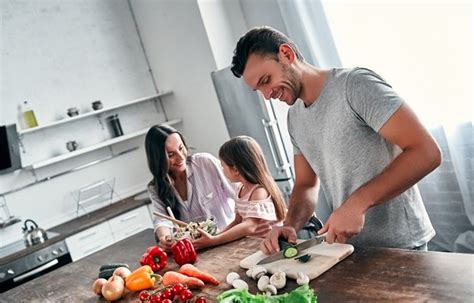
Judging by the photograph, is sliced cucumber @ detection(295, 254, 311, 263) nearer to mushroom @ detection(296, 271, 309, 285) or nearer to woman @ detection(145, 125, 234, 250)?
mushroom @ detection(296, 271, 309, 285)

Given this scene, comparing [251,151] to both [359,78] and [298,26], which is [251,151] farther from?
[298,26]

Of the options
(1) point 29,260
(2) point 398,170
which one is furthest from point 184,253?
(1) point 29,260

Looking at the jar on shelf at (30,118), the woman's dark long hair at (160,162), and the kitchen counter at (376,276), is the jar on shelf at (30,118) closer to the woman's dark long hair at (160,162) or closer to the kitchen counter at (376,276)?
the woman's dark long hair at (160,162)

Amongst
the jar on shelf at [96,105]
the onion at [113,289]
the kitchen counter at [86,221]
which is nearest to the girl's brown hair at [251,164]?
the onion at [113,289]

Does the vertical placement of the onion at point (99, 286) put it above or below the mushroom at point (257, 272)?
above

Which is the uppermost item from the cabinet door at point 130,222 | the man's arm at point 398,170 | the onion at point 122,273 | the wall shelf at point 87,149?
the wall shelf at point 87,149

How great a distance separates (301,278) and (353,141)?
1.54 feet

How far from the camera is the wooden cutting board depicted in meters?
1.43

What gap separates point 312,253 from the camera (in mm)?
1548

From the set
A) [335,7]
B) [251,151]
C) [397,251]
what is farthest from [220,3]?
[397,251]

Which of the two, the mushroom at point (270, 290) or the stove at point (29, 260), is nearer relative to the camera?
the mushroom at point (270, 290)

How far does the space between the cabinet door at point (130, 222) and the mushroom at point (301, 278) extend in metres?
2.72

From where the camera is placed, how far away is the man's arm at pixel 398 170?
1.29m

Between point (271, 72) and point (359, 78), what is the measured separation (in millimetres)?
291
